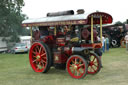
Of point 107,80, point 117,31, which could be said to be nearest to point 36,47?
point 107,80

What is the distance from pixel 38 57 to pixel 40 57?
3.2 inches

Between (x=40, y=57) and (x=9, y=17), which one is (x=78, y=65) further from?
(x=9, y=17)

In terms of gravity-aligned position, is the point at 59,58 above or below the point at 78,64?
above

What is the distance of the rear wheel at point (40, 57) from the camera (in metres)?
6.54

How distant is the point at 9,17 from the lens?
21109 millimetres

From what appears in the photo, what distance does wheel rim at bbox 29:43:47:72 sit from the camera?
6.78m

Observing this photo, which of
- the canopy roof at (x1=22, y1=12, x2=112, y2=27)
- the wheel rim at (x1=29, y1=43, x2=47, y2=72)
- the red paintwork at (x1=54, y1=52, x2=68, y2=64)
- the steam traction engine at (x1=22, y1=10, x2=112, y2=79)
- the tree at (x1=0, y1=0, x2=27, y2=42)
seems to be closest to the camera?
the canopy roof at (x1=22, y1=12, x2=112, y2=27)

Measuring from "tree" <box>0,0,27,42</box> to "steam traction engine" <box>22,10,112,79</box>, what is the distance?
568 inches

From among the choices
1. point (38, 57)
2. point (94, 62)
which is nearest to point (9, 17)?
point (38, 57)

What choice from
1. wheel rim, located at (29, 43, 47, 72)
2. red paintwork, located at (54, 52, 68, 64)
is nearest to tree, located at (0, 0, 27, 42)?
wheel rim, located at (29, 43, 47, 72)

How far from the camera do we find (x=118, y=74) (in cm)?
638

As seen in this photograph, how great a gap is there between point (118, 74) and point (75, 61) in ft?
A: 5.05

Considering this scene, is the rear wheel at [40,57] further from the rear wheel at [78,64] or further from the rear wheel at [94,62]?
the rear wheel at [94,62]

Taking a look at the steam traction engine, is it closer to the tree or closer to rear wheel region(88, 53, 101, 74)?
rear wheel region(88, 53, 101, 74)
